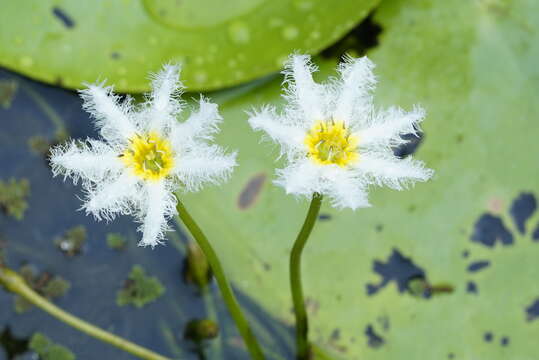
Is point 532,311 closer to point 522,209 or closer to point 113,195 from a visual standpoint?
point 522,209

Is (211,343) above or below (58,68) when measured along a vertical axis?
below

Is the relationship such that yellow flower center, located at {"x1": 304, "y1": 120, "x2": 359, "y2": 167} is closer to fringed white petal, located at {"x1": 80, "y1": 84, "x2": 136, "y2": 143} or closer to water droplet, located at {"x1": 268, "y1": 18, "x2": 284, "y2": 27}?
fringed white petal, located at {"x1": 80, "y1": 84, "x2": 136, "y2": 143}

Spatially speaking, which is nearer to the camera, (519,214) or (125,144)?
(125,144)

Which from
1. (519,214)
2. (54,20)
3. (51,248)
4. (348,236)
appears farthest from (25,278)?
(519,214)

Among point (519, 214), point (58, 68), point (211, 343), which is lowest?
point (211, 343)

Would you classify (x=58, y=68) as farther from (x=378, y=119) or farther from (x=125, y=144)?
(x=378, y=119)

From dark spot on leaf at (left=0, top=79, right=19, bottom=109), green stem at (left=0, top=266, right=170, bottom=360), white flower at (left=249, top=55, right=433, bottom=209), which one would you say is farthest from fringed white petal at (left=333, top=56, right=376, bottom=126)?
dark spot on leaf at (left=0, top=79, right=19, bottom=109)

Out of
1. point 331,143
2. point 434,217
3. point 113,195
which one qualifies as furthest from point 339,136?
point 434,217
